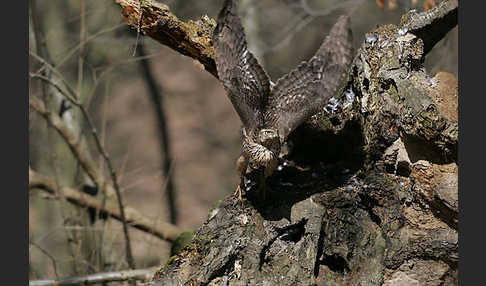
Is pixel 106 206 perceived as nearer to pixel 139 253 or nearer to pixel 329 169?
pixel 139 253

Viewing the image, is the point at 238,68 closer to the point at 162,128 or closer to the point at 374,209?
the point at 374,209

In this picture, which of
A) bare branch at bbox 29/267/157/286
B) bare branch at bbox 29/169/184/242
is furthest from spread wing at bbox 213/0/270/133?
bare branch at bbox 29/169/184/242

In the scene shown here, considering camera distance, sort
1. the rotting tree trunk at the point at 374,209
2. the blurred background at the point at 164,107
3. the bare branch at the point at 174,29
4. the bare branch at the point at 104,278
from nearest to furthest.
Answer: the rotting tree trunk at the point at 374,209 < the bare branch at the point at 174,29 < the bare branch at the point at 104,278 < the blurred background at the point at 164,107

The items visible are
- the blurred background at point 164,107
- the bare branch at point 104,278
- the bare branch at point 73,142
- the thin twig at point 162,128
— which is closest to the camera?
the bare branch at point 104,278

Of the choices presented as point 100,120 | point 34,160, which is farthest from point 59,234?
point 100,120

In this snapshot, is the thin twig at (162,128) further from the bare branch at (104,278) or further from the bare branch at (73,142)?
the bare branch at (104,278)

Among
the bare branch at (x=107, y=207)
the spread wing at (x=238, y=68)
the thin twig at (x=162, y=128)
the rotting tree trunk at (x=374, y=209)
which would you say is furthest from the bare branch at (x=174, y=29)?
the thin twig at (x=162, y=128)

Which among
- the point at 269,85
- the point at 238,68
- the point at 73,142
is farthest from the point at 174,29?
the point at 73,142
